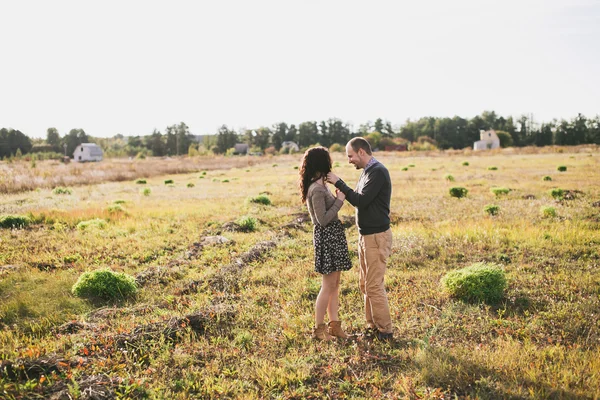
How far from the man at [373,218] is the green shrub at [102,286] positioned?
181 inches

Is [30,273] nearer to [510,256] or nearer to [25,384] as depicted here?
[25,384]

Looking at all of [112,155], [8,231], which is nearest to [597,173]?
[8,231]

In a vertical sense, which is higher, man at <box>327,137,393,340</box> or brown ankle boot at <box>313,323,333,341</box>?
man at <box>327,137,393,340</box>

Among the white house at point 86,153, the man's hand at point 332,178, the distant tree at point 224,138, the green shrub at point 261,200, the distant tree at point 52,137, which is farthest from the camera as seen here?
the distant tree at point 224,138

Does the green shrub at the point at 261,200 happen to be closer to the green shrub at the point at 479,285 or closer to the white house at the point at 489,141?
the green shrub at the point at 479,285

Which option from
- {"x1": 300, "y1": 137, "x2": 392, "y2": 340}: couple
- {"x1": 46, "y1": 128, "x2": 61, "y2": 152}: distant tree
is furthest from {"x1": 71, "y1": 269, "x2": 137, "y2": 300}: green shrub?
{"x1": 46, "y1": 128, "x2": 61, "y2": 152}: distant tree

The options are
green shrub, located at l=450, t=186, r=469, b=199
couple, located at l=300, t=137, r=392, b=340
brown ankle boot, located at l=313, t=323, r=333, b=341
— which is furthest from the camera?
green shrub, located at l=450, t=186, r=469, b=199

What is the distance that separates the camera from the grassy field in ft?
14.1

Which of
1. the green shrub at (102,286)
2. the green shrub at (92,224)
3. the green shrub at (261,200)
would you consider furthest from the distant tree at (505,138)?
the green shrub at (102,286)

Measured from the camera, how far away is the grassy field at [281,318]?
429cm

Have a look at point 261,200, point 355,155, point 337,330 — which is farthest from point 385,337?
point 261,200

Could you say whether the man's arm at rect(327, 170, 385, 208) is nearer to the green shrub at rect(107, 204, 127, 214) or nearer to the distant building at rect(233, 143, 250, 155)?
the green shrub at rect(107, 204, 127, 214)

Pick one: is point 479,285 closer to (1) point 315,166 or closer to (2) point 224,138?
(1) point 315,166

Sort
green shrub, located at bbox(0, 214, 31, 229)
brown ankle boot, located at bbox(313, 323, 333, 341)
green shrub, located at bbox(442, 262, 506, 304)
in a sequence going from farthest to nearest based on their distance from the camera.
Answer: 1. green shrub, located at bbox(0, 214, 31, 229)
2. green shrub, located at bbox(442, 262, 506, 304)
3. brown ankle boot, located at bbox(313, 323, 333, 341)
